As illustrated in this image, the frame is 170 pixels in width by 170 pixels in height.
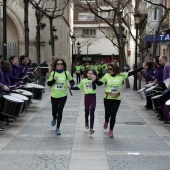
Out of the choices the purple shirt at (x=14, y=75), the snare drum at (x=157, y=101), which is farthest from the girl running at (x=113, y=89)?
the purple shirt at (x=14, y=75)

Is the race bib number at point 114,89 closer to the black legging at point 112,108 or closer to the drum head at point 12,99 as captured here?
the black legging at point 112,108

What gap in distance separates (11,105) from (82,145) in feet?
8.81

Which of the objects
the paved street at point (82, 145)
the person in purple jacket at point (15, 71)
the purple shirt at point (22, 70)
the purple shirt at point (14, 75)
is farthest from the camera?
the purple shirt at point (22, 70)

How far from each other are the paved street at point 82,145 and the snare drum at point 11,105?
0.42m

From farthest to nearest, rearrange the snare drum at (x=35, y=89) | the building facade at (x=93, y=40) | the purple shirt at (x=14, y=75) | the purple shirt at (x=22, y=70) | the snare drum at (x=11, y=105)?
the building facade at (x=93, y=40) < the snare drum at (x=35, y=89) < the purple shirt at (x=22, y=70) < the purple shirt at (x=14, y=75) < the snare drum at (x=11, y=105)

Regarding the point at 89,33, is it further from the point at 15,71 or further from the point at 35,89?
the point at 15,71

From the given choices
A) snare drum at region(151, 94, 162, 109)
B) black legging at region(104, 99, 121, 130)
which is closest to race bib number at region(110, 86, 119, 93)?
black legging at region(104, 99, 121, 130)

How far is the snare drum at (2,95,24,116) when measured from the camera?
10336mm

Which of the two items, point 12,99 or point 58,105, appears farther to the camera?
point 12,99

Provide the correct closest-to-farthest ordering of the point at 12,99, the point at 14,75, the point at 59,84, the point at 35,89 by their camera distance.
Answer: the point at 59,84 < the point at 12,99 < the point at 14,75 < the point at 35,89

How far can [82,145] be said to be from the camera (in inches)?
336

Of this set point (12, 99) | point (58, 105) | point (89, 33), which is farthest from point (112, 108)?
point (89, 33)

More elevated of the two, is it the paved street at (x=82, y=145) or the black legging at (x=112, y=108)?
the black legging at (x=112, y=108)

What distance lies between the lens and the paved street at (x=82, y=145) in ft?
22.7
